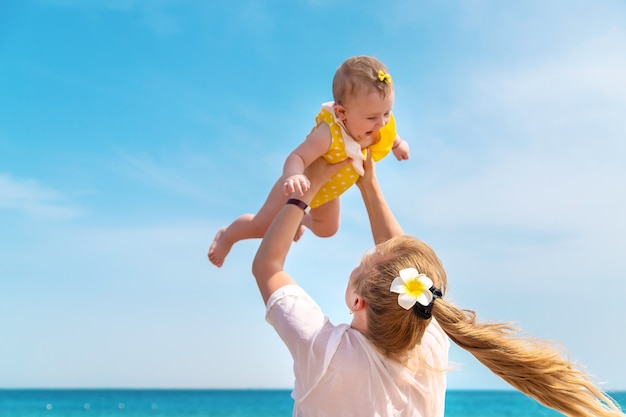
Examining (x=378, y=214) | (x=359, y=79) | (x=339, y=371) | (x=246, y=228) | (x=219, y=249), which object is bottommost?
(x=339, y=371)

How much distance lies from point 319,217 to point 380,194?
99cm

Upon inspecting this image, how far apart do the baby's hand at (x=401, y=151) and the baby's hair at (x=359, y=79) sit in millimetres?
439

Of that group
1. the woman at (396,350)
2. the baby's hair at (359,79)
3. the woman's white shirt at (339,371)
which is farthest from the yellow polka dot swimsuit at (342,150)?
the woman's white shirt at (339,371)

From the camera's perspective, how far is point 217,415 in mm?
31078

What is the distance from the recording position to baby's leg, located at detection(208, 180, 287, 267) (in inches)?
159

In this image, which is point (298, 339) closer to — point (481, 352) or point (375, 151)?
point (481, 352)

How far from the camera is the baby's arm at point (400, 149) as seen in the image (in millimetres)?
4070

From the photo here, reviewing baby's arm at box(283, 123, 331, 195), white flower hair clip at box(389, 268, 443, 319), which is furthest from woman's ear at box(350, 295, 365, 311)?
baby's arm at box(283, 123, 331, 195)

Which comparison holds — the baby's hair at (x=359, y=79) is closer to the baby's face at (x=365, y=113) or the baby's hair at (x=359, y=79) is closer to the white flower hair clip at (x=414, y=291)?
the baby's face at (x=365, y=113)

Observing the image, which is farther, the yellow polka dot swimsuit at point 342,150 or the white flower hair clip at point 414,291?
the yellow polka dot swimsuit at point 342,150

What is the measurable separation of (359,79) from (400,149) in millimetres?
578

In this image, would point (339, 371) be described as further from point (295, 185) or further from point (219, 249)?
point (219, 249)

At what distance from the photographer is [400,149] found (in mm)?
4078

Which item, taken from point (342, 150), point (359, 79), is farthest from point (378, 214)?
point (359, 79)
